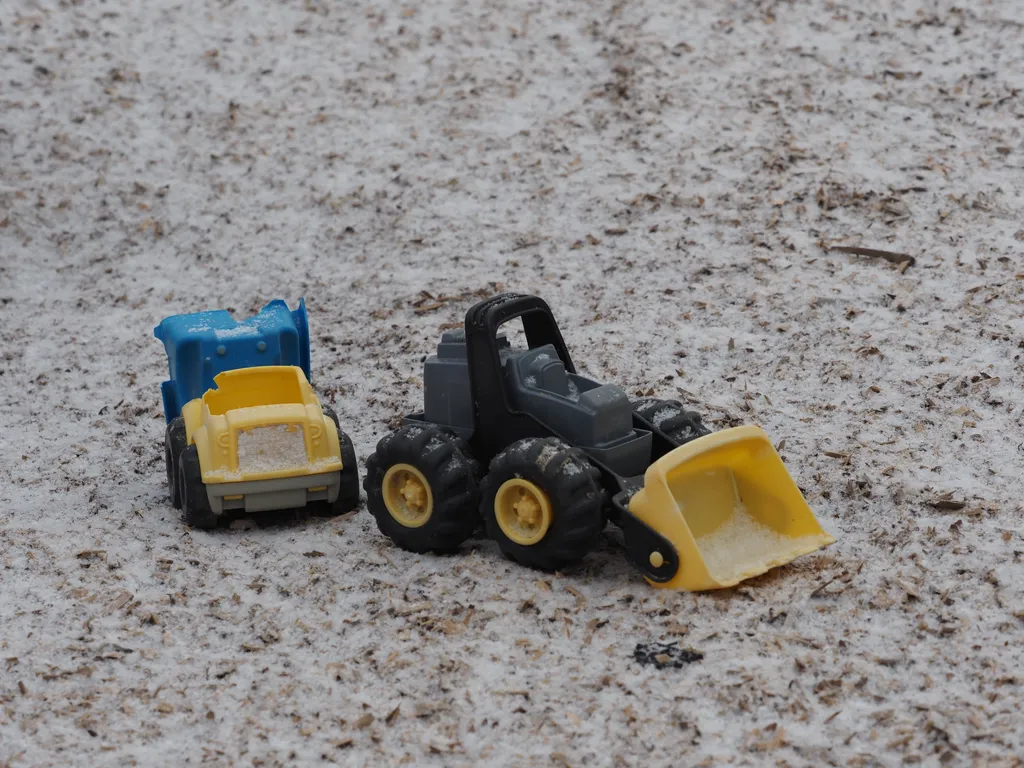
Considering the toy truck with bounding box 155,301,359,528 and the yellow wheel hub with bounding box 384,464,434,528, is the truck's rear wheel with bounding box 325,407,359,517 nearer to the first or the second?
the toy truck with bounding box 155,301,359,528

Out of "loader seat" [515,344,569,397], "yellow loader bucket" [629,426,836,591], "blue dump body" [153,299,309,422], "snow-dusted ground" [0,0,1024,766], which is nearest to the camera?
"snow-dusted ground" [0,0,1024,766]

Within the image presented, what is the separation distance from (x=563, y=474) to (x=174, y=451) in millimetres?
1882

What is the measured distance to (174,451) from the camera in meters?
4.95

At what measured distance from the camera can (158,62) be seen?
30.8 ft

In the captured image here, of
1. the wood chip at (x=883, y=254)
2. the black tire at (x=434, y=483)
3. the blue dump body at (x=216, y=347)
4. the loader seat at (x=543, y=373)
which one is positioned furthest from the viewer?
the wood chip at (x=883, y=254)

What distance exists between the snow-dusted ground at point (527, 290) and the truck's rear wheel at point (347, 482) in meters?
0.16

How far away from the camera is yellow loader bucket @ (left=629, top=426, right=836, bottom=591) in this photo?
12.9 ft

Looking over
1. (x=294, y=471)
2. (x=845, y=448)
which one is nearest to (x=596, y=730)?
(x=294, y=471)

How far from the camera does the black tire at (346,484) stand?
4.86 m

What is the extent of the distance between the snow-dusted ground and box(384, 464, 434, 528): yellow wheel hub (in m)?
0.17

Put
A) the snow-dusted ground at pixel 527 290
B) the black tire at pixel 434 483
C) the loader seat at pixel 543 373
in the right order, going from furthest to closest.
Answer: the loader seat at pixel 543 373, the black tire at pixel 434 483, the snow-dusted ground at pixel 527 290

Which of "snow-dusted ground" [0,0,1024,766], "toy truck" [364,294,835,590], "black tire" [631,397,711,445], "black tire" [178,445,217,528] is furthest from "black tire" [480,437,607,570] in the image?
"black tire" [178,445,217,528]

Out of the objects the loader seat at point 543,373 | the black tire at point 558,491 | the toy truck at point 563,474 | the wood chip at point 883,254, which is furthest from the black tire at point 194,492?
the wood chip at point 883,254

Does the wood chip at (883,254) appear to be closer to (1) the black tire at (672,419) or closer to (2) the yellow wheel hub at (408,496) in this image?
(1) the black tire at (672,419)
